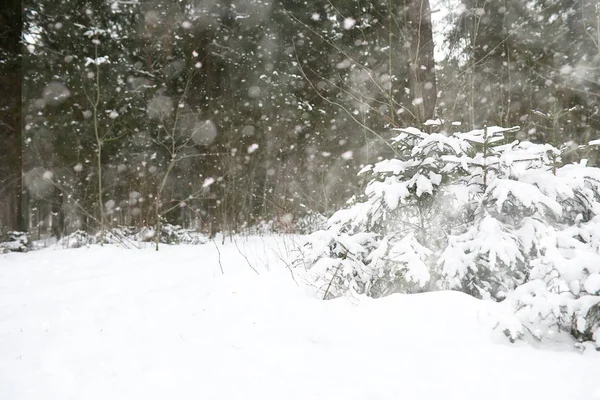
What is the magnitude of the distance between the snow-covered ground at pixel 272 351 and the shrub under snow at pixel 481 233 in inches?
9.1

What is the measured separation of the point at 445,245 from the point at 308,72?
820 centimetres

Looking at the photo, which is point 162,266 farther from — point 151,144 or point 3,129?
point 3,129

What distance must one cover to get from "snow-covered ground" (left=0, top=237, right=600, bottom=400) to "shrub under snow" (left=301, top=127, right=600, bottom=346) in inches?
9.1

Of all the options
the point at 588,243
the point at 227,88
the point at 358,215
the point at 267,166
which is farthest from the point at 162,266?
the point at 227,88

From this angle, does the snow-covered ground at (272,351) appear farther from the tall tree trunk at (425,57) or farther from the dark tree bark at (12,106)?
the dark tree bark at (12,106)

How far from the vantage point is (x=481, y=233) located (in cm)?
266

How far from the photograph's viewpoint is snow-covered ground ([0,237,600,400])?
6.34 ft

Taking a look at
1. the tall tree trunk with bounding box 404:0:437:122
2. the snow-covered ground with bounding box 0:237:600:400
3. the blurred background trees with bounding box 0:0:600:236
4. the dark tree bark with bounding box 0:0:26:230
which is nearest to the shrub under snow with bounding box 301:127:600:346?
the snow-covered ground with bounding box 0:237:600:400

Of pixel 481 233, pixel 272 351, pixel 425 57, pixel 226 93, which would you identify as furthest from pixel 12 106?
pixel 481 233

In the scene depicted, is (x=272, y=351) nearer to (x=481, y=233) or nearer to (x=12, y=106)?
(x=481, y=233)

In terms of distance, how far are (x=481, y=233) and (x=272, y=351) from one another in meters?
1.63

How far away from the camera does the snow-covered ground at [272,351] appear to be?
1934 millimetres

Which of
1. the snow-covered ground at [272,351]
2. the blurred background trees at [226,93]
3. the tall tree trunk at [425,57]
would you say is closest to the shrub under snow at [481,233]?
the snow-covered ground at [272,351]

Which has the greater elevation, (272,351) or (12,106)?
(12,106)
